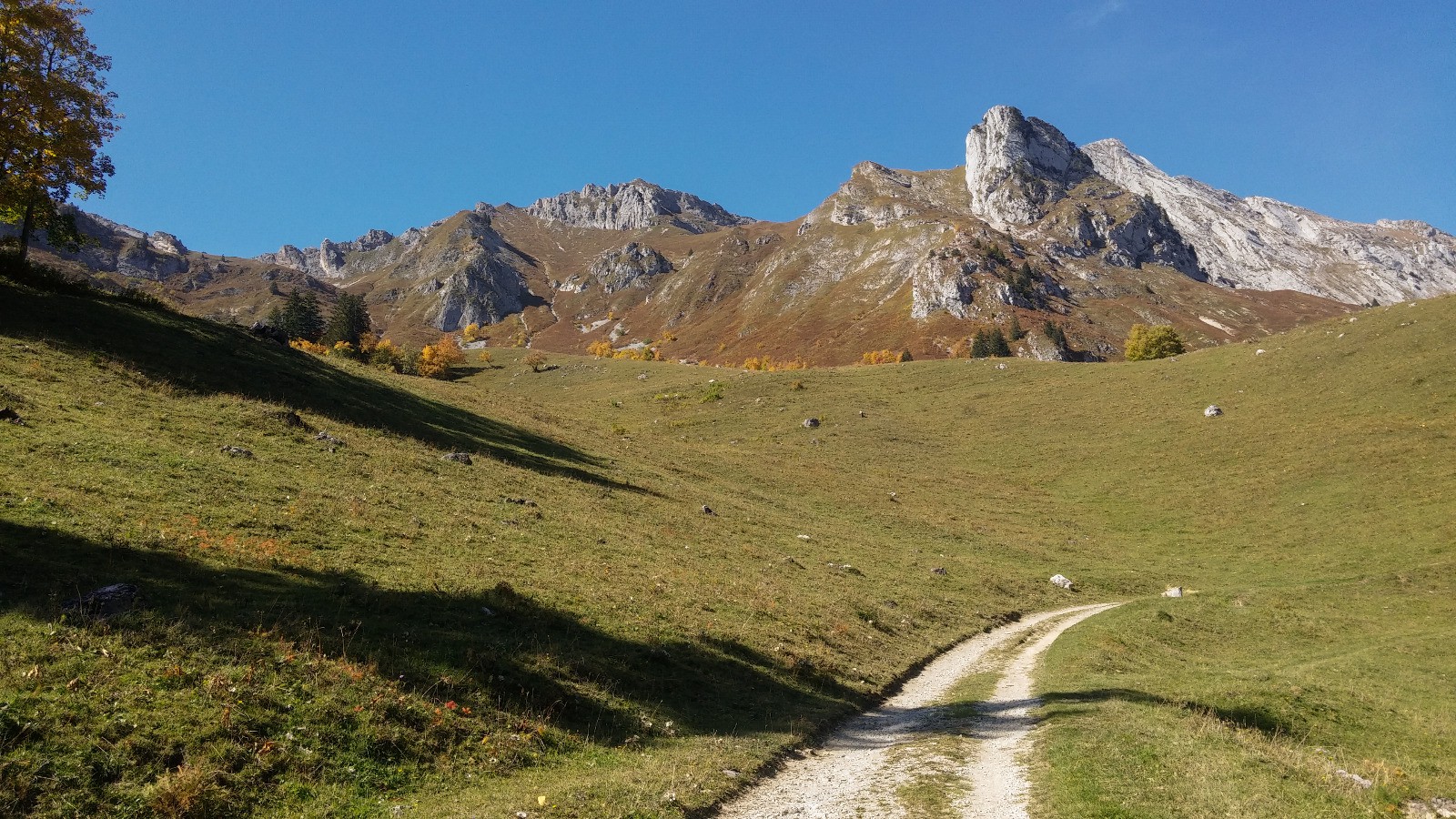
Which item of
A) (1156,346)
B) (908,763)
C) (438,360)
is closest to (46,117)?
(908,763)

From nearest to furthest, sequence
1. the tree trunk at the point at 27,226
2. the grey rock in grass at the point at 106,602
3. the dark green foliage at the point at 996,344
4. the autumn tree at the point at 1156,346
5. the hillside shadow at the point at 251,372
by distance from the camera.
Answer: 1. the grey rock in grass at the point at 106,602
2. the hillside shadow at the point at 251,372
3. the tree trunk at the point at 27,226
4. the autumn tree at the point at 1156,346
5. the dark green foliage at the point at 996,344

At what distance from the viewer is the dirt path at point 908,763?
12.7 meters

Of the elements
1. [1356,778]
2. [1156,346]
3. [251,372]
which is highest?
[1156,346]

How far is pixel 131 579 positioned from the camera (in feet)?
45.6

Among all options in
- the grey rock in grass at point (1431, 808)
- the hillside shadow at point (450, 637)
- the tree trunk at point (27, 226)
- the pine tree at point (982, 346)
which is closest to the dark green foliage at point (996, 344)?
the pine tree at point (982, 346)

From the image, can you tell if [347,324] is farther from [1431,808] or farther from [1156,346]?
[1156,346]

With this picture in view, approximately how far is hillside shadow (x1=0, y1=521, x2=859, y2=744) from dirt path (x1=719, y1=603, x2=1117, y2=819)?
1.73m

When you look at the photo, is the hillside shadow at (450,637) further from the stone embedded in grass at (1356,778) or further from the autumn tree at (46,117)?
the autumn tree at (46,117)

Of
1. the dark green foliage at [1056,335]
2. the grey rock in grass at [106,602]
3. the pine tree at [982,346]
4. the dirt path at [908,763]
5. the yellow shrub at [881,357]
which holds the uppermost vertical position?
the dark green foliage at [1056,335]

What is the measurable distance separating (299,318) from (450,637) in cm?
14001

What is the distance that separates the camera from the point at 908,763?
1497 centimetres

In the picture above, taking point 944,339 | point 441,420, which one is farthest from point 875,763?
point 944,339

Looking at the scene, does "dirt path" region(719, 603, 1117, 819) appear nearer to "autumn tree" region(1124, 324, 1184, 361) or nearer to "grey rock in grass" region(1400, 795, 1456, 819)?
"grey rock in grass" region(1400, 795, 1456, 819)

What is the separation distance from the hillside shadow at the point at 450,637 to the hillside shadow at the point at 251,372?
73.9 ft
